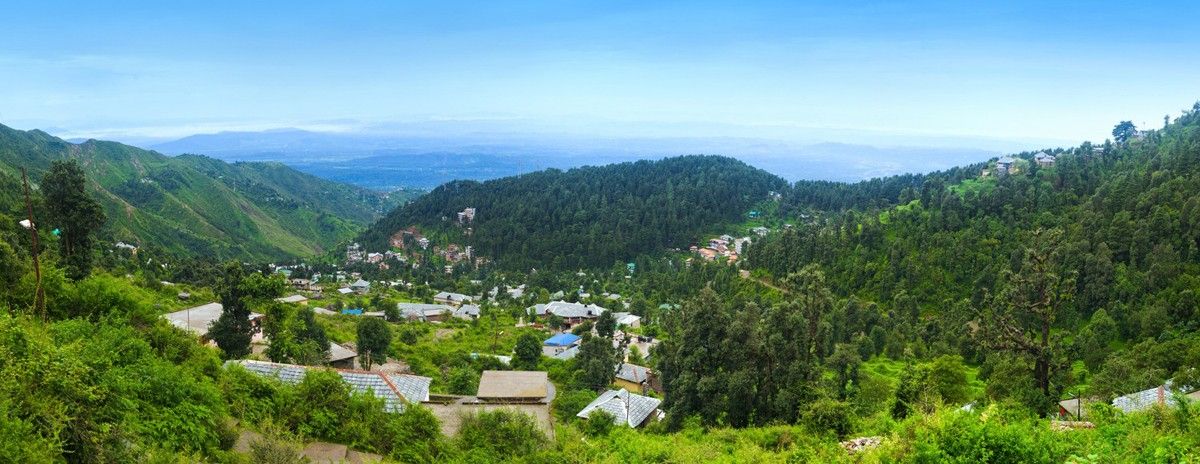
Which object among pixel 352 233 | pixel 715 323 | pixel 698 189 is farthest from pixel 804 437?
pixel 352 233

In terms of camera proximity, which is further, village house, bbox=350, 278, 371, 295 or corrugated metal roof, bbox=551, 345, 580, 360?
village house, bbox=350, 278, 371, 295

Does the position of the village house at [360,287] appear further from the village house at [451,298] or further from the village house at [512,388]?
the village house at [512,388]

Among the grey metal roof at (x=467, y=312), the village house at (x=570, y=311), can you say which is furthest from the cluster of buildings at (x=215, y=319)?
the village house at (x=570, y=311)

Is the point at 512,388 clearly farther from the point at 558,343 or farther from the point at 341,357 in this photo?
the point at 558,343

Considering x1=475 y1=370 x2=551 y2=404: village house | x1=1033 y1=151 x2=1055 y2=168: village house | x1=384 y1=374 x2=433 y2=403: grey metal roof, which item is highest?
x1=1033 y1=151 x2=1055 y2=168: village house

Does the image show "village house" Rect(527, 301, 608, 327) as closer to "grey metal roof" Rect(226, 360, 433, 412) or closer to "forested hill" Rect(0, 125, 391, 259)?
"grey metal roof" Rect(226, 360, 433, 412)

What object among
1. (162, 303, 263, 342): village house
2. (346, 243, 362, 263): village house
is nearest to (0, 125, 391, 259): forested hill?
(346, 243, 362, 263): village house
